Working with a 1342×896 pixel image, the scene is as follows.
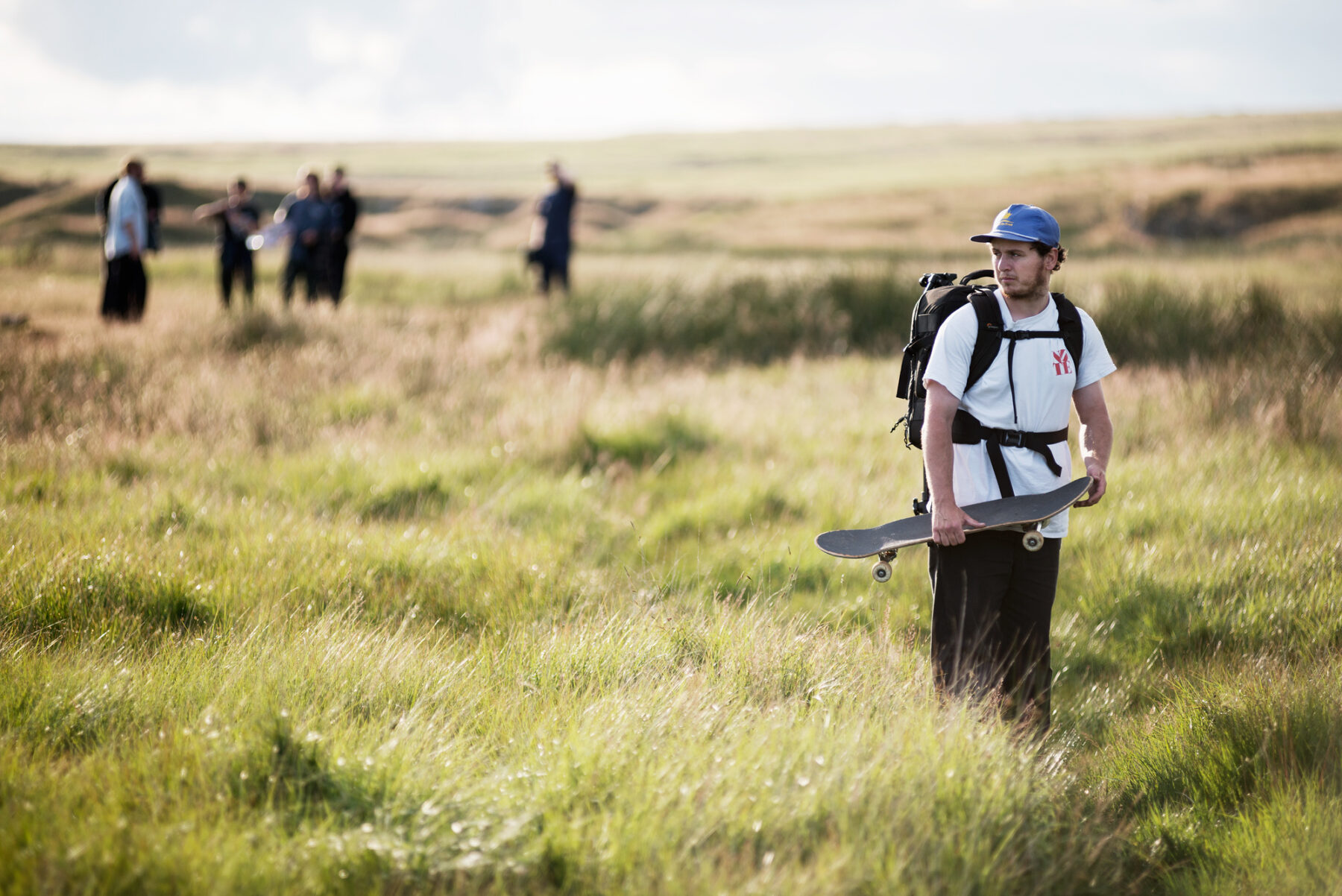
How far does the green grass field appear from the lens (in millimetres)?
2412

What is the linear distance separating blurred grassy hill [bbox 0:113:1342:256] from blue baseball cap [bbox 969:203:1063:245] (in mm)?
11931

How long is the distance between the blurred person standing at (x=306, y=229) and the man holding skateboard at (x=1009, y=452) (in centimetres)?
1178

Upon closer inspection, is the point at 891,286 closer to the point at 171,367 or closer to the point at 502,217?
the point at 171,367

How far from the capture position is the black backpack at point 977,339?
325cm

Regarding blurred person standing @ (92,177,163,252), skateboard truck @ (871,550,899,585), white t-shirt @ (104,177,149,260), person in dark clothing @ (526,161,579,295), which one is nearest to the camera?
skateboard truck @ (871,550,899,585)

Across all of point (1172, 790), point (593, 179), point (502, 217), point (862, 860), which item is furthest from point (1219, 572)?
point (593, 179)

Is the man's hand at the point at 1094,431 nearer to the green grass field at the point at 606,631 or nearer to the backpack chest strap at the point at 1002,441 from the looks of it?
the backpack chest strap at the point at 1002,441

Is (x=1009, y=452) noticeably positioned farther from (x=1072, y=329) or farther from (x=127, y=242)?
(x=127, y=242)

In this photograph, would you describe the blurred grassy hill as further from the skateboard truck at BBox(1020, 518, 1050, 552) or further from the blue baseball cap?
the skateboard truck at BBox(1020, 518, 1050, 552)

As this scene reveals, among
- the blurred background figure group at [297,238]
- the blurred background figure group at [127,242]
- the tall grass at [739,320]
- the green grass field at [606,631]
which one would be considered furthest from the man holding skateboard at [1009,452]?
the blurred background figure group at [127,242]

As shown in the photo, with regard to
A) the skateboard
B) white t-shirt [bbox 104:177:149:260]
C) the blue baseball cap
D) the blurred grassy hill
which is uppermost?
the blurred grassy hill

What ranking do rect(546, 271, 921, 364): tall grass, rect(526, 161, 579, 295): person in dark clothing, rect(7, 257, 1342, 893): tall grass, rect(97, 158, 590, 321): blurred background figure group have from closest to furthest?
rect(7, 257, 1342, 893): tall grass → rect(546, 271, 921, 364): tall grass → rect(97, 158, 590, 321): blurred background figure group → rect(526, 161, 579, 295): person in dark clothing

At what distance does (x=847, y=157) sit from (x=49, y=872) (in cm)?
11218

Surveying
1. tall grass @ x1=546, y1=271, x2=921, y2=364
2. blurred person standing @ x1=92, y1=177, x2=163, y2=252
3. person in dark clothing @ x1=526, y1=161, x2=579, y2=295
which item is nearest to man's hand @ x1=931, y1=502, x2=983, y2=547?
tall grass @ x1=546, y1=271, x2=921, y2=364
